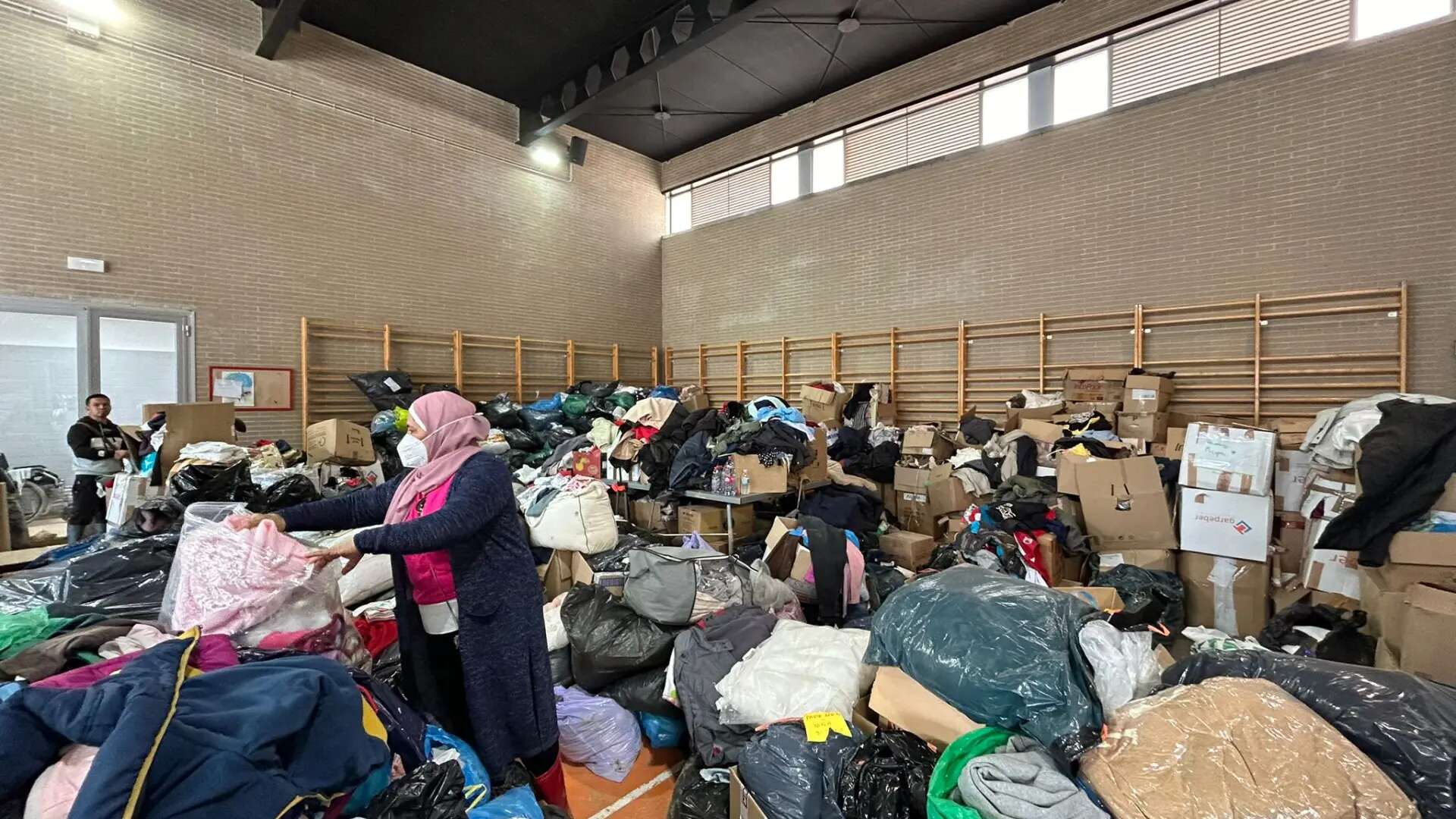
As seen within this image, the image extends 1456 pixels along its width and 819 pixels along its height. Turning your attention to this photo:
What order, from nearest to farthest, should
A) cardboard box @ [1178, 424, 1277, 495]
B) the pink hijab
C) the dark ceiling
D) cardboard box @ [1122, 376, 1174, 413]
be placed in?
the pink hijab, cardboard box @ [1178, 424, 1277, 495], cardboard box @ [1122, 376, 1174, 413], the dark ceiling

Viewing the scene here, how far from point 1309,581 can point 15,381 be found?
30.8 feet

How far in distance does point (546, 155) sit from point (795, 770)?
29.0 feet

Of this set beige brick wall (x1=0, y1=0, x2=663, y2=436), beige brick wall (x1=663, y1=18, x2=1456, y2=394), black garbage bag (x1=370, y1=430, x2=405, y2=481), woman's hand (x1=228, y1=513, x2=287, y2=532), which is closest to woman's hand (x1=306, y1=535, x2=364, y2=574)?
woman's hand (x1=228, y1=513, x2=287, y2=532)

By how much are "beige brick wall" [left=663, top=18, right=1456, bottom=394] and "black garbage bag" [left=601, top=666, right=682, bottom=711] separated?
221 inches

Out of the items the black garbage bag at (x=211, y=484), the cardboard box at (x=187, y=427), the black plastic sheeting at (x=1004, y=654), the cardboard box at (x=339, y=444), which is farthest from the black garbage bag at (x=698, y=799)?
the cardboard box at (x=339, y=444)

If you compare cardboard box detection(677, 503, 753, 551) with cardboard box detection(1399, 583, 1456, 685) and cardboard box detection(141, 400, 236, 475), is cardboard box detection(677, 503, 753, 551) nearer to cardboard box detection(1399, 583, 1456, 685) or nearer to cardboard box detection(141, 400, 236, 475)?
cardboard box detection(1399, 583, 1456, 685)

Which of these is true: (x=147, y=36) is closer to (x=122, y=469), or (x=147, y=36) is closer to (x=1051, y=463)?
(x=122, y=469)

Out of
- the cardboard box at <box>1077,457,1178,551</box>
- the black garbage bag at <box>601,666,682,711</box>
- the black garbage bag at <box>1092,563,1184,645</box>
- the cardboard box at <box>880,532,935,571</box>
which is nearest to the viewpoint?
the black garbage bag at <box>601,666,682,711</box>

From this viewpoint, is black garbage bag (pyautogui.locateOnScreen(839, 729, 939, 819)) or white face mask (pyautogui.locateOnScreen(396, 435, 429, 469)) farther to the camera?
white face mask (pyautogui.locateOnScreen(396, 435, 429, 469))

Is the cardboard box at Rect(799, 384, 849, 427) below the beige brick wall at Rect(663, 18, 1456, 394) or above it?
below

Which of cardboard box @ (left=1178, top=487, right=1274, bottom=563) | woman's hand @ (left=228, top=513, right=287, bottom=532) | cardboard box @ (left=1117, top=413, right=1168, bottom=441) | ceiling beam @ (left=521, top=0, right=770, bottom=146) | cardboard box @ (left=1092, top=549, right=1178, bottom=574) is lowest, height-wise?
cardboard box @ (left=1092, top=549, right=1178, bottom=574)

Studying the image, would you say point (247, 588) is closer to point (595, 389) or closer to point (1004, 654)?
point (1004, 654)

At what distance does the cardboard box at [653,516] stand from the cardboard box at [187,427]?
3300 millimetres

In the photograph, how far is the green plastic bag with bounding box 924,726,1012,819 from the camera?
4.88ft
